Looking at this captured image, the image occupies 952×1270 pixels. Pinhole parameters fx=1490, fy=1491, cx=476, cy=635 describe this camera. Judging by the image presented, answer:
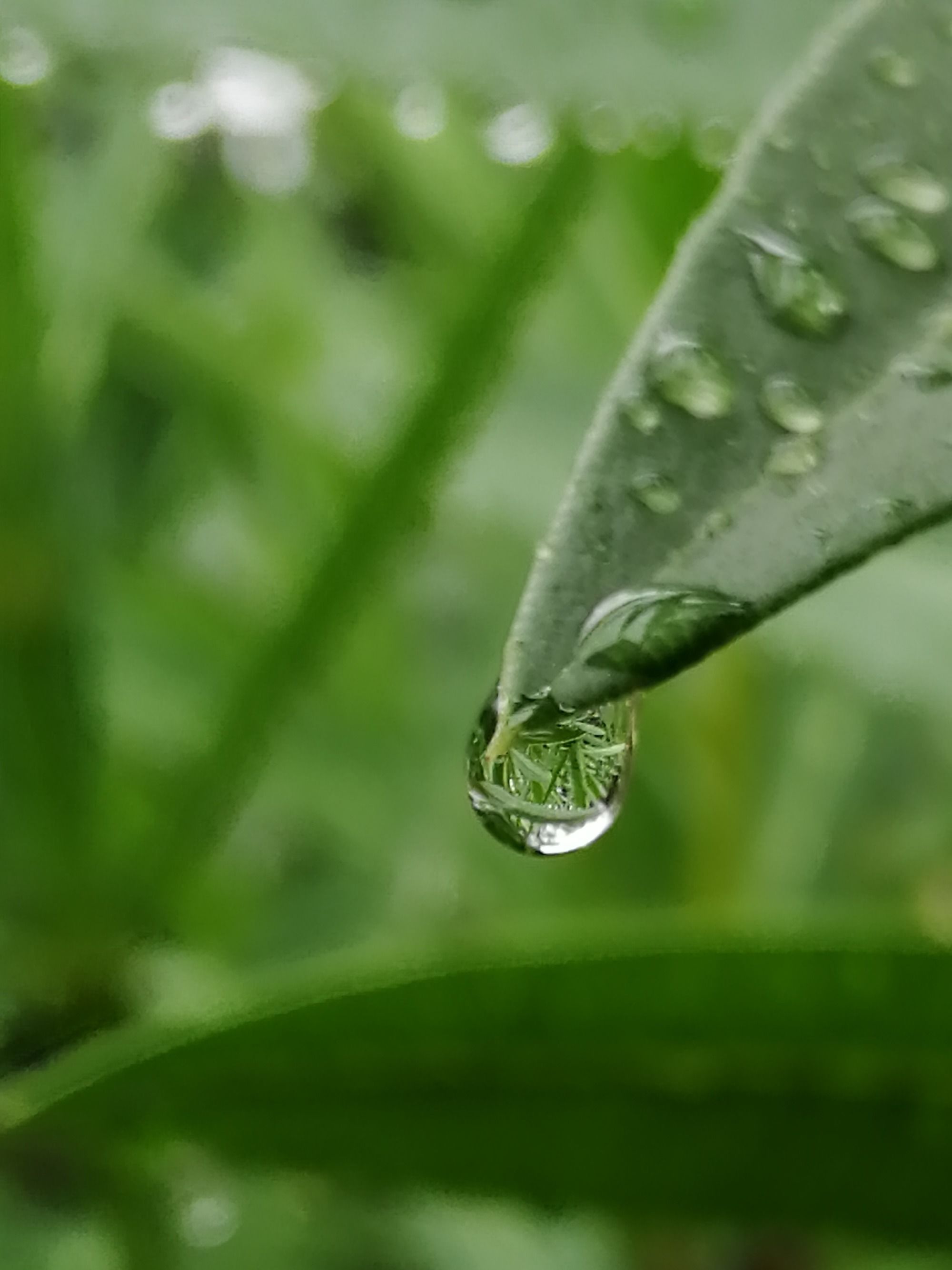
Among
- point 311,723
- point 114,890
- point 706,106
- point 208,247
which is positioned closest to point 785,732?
point 311,723

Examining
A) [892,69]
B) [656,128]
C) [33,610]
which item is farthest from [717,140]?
[33,610]

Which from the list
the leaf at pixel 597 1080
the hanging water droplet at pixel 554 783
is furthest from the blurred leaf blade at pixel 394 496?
the hanging water droplet at pixel 554 783

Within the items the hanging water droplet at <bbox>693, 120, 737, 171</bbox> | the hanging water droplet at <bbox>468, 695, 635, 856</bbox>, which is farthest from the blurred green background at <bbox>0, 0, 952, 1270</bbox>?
the hanging water droplet at <bbox>468, 695, 635, 856</bbox>

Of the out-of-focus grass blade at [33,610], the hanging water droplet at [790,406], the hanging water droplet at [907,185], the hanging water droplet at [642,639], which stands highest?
the out-of-focus grass blade at [33,610]

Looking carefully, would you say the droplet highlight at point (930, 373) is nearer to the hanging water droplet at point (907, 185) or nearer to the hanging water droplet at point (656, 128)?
the hanging water droplet at point (907, 185)

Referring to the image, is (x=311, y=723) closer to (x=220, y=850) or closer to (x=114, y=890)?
(x=220, y=850)

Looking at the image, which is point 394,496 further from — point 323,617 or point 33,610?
point 33,610

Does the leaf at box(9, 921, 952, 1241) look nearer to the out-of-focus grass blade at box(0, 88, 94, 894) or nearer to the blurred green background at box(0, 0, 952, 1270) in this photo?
the blurred green background at box(0, 0, 952, 1270)
